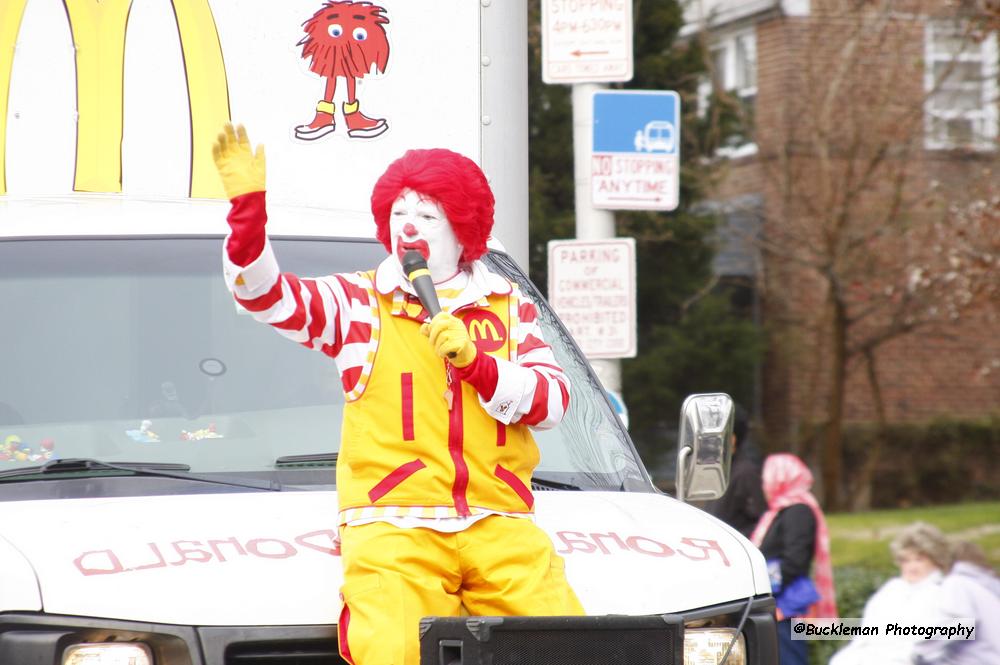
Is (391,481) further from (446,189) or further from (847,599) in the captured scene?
(847,599)

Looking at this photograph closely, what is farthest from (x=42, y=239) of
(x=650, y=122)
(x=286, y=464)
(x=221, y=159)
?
(x=650, y=122)

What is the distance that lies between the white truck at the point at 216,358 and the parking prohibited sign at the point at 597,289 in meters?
2.35

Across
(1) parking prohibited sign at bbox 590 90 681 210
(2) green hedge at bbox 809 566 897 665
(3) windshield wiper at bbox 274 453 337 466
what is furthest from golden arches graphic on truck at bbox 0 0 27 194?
(2) green hedge at bbox 809 566 897 665

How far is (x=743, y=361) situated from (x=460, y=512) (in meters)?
13.3

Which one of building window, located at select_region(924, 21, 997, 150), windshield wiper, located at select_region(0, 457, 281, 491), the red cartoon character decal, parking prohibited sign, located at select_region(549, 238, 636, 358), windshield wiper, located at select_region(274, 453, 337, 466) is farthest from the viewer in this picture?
building window, located at select_region(924, 21, 997, 150)

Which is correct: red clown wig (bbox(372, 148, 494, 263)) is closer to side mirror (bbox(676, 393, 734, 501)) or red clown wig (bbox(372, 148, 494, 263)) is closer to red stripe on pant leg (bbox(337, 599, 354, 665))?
red stripe on pant leg (bbox(337, 599, 354, 665))

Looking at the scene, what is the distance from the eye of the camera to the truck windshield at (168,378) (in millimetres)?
3801

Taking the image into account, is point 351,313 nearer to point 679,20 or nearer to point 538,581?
point 538,581

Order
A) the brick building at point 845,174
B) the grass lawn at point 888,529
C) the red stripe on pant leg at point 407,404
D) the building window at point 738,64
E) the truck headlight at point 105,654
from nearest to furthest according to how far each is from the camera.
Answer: the truck headlight at point 105,654
the red stripe on pant leg at point 407,404
the grass lawn at point 888,529
the brick building at point 845,174
the building window at point 738,64

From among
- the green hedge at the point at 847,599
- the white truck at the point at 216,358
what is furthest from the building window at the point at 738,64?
the white truck at the point at 216,358

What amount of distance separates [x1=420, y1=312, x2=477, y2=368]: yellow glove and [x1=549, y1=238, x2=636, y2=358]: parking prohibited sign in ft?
15.1

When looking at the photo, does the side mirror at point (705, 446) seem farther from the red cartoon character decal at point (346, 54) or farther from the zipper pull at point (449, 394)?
the red cartoon character decal at point (346, 54)

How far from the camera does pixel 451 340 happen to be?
3.09m

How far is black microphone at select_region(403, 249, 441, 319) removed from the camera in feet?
10.4
